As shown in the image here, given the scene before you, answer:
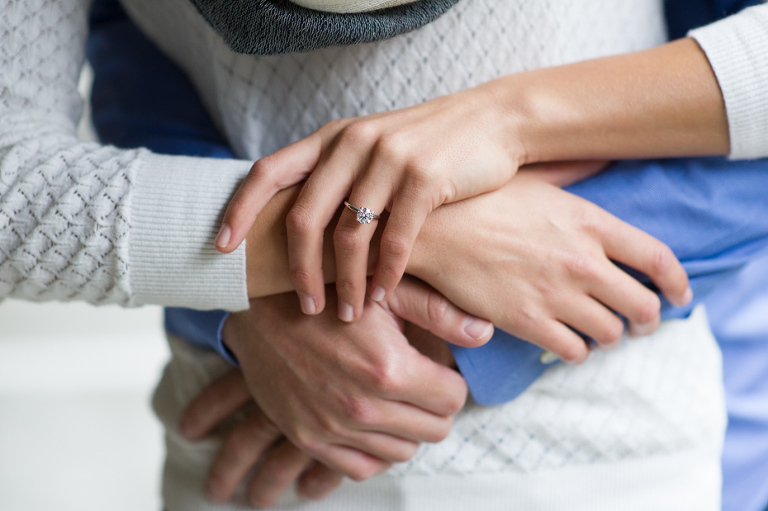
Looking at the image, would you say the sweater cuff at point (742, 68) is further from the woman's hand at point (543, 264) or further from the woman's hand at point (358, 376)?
the woman's hand at point (358, 376)

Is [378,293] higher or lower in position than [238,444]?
higher

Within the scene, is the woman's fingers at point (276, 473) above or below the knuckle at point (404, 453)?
below

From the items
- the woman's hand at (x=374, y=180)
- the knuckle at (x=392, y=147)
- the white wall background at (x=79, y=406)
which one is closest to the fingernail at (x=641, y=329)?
the woman's hand at (x=374, y=180)

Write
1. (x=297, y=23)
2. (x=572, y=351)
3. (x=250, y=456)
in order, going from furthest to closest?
(x=250, y=456)
(x=572, y=351)
(x=297, y=23)

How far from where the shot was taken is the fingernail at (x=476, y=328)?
2.01ft

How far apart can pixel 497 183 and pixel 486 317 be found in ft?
0.45

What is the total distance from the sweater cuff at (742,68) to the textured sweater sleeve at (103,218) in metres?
0.49

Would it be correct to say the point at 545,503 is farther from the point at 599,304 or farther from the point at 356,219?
the point at 356,219

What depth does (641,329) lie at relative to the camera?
0.68 metres

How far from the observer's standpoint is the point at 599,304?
0.65 metres

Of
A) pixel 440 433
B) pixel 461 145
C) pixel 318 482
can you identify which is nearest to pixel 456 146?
pixel 461 145

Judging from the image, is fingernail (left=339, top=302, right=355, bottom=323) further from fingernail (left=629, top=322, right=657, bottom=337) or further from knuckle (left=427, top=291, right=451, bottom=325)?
fingernail (left=629, top=322, right=657, bottom=337)

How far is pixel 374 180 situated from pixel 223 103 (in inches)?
11.6

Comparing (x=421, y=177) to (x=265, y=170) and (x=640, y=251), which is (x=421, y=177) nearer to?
(x=265, y=170)
